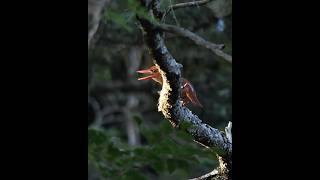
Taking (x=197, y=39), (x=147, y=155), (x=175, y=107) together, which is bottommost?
(x=175, y=107)

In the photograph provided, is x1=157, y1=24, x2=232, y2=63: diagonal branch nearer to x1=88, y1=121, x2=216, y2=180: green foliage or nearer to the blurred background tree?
the blurred background tree

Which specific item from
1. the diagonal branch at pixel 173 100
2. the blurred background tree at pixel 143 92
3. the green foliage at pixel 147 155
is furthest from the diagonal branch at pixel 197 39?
the green foliage at pixel 147 155

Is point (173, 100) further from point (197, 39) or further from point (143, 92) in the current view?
point (143, 92)

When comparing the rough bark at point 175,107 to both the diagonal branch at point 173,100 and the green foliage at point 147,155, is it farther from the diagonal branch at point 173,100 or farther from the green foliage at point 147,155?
the green foliage at point 147,155

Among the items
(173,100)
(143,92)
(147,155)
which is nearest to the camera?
(173,100)

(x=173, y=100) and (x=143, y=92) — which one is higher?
(x=143, y=92)

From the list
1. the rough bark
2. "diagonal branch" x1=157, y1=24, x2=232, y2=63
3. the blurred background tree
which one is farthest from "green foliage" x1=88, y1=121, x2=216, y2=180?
the rough bark

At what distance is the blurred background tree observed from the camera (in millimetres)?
3168

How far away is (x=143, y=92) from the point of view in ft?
19.9

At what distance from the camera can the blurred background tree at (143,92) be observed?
317 centimetres

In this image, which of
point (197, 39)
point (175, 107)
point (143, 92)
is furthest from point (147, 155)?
point (143, 92)
